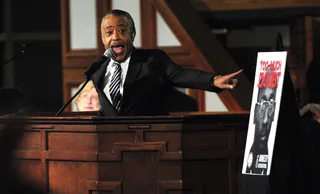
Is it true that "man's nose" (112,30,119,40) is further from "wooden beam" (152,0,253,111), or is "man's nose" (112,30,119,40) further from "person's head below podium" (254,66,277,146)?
"wooden beam" (152,0,253,111)

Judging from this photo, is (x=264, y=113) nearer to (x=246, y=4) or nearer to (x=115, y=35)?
(x=115, y=35)

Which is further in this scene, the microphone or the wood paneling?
the wood paneling

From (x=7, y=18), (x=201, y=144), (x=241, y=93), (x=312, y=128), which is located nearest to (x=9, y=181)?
(x=201, y=144)

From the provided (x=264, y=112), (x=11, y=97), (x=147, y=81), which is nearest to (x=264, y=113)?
(x=264, y=112)

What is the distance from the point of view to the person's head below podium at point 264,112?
3613 mm

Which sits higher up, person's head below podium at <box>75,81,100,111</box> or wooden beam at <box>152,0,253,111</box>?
wooden beam at <box>152,0,253,111</box>

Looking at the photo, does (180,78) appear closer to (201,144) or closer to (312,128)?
(201,144)

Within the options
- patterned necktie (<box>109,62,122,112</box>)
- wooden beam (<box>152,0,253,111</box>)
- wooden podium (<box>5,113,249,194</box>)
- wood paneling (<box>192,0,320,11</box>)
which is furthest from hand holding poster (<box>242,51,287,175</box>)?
wood paneling (<box>192,0,320,11</box>)

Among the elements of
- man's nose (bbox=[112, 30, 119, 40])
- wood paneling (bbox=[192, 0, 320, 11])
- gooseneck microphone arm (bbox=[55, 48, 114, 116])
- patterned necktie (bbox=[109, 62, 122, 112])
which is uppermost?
wood paneling (bbox=[192, 0, 320, 11])

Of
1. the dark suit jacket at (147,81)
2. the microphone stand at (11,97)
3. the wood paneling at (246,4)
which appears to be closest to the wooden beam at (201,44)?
the wood paneling at (246,4)

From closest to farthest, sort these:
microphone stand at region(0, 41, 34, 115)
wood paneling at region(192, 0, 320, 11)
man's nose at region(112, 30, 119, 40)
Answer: man's nose at region(112, 30, 119, 40)
microphone stand at region(0, 41, 34, 115)
wood paneling at region(192, 0, 320, 11)

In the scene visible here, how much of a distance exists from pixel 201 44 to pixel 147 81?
8.08 ft

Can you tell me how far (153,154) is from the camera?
396cm

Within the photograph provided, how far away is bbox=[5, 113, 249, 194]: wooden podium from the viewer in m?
3.94
